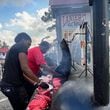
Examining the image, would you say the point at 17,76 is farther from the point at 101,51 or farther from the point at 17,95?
the point at 101,51

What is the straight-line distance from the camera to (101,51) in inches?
124

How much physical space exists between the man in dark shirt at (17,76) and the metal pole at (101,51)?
2677 millimetres

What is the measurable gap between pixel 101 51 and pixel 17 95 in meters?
3.16

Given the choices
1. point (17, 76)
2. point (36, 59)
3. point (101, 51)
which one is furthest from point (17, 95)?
point (101, 51)

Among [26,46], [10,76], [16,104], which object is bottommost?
[16,104]

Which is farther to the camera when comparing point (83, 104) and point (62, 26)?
point (62, 26)

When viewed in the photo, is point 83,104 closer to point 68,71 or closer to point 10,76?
point 68,71

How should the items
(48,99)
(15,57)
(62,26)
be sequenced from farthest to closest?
(62,26) < (15,57) < (48,99)

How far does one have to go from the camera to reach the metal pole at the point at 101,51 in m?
3.15

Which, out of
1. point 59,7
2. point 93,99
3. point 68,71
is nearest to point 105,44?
point 93,99

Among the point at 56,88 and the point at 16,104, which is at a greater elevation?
the point at 56,88

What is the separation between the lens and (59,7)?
1639 centimetres

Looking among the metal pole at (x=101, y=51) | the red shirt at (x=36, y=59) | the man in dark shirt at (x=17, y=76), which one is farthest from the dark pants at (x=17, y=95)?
the metal pole at (x=101, y=51)

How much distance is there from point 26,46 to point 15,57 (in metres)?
0.24
